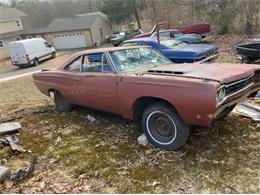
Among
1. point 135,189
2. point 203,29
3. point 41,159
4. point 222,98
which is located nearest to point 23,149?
point 41,159

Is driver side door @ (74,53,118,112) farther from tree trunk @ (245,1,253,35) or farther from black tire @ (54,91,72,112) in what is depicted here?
tree trunk @ (245,1,253,35)

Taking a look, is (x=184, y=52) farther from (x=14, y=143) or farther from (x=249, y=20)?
(x=249, y=20)

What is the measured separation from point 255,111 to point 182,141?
6.78 feet

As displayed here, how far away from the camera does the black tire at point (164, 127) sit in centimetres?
404

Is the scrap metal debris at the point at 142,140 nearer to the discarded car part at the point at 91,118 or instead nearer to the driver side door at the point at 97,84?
the driver side door at the point at 97,84

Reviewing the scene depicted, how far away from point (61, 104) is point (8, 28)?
3000 centimetres

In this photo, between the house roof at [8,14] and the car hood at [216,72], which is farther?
the house roof at [8,14]

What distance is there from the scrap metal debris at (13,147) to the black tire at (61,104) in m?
1.07

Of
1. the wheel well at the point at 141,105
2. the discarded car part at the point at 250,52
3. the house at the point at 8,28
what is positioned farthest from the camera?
the house at the point at 8,28

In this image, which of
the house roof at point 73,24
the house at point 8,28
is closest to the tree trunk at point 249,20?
the house roof at point 73,24

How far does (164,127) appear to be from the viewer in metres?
4.29

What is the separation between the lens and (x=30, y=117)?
652 centimetres

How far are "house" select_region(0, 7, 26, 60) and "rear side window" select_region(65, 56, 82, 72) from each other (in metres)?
27.5

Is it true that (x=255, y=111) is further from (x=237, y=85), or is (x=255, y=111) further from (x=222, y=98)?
(x=222, y=98)
